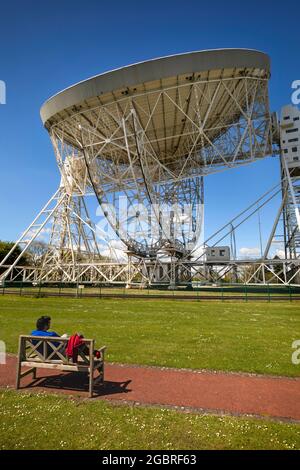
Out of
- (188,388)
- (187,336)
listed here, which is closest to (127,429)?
(188,388)

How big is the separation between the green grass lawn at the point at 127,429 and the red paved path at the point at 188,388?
1.60ft

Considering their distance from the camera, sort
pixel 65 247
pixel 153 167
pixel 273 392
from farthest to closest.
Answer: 1. pixel 65 247
2. pixel 153 167
3. pixel 273 392

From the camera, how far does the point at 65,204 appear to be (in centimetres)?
3547

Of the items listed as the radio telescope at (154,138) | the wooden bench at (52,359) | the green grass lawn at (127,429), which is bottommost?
the green grass lawn at (127,429)

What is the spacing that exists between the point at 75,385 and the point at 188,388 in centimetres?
222

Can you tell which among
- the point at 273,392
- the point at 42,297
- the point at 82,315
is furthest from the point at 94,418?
the point at 42,297

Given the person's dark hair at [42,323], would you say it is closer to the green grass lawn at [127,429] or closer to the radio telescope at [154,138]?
the green grass lawn at [127,429]

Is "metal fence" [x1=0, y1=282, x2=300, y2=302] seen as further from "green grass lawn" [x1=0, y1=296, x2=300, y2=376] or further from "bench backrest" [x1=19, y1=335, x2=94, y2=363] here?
"bench backrest" [x1=19, y1=335, x2=94, y2=363]

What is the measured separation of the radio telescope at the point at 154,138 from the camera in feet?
74.7

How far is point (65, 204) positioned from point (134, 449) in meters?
33.9

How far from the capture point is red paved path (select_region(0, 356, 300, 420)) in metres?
4.98

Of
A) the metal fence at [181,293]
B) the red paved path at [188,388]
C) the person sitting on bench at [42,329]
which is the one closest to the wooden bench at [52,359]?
the person sitting on bench at [42,329]

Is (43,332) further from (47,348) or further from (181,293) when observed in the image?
(181,293)

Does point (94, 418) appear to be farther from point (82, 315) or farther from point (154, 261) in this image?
point (154, 261)
